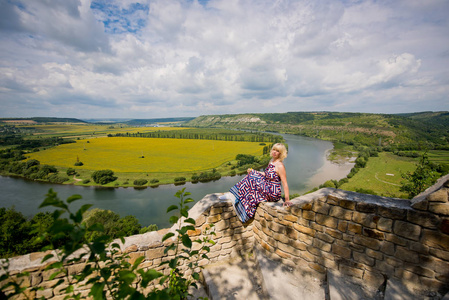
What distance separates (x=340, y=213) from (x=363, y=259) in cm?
75

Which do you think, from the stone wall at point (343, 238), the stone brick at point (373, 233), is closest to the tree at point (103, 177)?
the stone wall at point (343, 238)

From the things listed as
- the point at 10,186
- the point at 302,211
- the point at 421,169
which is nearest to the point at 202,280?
the point at 302,211

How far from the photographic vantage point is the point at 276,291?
10.4ft

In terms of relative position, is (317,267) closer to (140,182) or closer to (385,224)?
(385,224)

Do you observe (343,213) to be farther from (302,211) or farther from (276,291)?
(276,291)

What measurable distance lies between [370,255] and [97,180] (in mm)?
49936

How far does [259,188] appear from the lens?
4.02m

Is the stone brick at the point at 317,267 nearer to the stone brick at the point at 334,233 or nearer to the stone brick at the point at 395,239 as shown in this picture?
the stone brick at the point at 334,233

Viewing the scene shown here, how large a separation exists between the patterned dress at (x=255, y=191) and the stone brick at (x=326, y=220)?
889mm

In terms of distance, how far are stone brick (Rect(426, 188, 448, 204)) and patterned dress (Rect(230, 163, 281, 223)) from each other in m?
2.11

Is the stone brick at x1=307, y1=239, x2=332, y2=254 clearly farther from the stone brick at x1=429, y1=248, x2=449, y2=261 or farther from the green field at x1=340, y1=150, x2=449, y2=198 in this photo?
the green field at x1=340, y1=150, x2=449, y2=198

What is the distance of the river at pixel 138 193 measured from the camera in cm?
3102

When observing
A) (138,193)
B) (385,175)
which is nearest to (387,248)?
(138,193)

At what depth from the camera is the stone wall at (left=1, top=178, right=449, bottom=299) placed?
2529 millimetres
